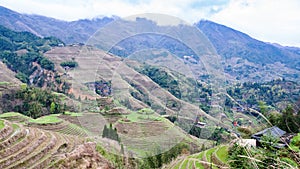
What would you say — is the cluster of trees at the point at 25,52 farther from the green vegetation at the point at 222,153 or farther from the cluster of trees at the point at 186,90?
the cluster of trees at the point at 186,90

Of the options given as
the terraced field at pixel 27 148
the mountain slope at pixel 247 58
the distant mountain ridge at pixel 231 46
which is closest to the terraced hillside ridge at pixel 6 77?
the terraced field at pixel 27 148

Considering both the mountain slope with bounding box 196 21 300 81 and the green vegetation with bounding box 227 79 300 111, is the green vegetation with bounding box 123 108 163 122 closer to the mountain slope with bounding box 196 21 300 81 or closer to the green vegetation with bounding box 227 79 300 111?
the green vegetation with bounding box 227 79 300 111

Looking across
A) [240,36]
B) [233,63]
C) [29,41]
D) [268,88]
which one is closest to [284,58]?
[240,36]

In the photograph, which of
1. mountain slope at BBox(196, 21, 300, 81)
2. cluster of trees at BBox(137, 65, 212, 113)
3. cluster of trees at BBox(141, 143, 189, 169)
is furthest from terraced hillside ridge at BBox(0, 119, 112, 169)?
mountain slope at BBox(196, 21, 300, 81)

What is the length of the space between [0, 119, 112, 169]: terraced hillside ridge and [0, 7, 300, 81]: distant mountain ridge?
72.2m

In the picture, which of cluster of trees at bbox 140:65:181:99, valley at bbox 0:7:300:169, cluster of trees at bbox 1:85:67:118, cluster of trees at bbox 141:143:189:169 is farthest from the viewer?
cluster of trees at bbox 1:85:67:118

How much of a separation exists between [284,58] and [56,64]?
11497 cm

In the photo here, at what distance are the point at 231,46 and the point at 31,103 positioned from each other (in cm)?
10670

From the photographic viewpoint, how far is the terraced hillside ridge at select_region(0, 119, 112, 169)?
9.88 meters

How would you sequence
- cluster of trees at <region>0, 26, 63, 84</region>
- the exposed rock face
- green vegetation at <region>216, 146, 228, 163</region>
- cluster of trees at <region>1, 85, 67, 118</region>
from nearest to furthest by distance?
green vegetation at <region>216, 146, 228, 163</region> → the exposed rock face → cluster of trees at <region>1, 85, 67, 118</region> → cluster of trees at <region>0, 26, 63, 84</region>

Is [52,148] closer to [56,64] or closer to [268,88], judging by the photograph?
[56,64]

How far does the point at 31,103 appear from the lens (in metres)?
26.2

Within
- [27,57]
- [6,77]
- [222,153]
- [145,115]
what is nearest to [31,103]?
[6,77]

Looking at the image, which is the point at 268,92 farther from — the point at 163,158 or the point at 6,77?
the point at 6,77
